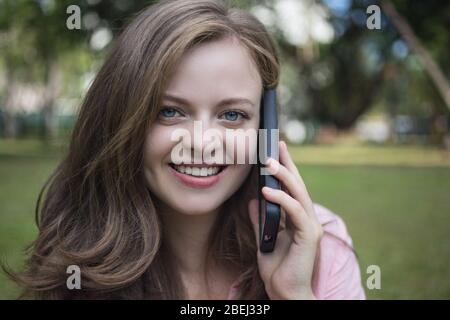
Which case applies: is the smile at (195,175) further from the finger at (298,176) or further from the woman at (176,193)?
the finger at (298,176)

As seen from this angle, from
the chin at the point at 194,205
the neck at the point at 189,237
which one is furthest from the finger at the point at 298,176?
the neck at the point at 189,237

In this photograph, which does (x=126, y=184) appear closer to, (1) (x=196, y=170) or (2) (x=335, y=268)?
(1) (x=196, y=170)

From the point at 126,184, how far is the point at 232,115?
375 millimetres

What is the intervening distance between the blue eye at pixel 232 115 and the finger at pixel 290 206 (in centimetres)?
24

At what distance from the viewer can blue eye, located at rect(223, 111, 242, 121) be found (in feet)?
4.72

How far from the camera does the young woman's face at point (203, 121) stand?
1383 mm

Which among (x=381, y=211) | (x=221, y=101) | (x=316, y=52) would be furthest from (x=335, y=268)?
(x=316, y=52)

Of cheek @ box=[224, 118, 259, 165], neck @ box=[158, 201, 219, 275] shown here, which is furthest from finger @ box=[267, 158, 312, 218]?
neck @ box=[158, 201, 219, 275]

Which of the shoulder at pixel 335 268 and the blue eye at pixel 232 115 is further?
the shoulder at pixel 335 268

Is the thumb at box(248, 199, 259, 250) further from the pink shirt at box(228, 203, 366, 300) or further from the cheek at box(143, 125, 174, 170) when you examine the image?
the cheek at box(143, 125, 174, 170)

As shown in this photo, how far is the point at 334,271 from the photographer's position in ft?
5.24

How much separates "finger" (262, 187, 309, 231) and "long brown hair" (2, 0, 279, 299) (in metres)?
0.33
